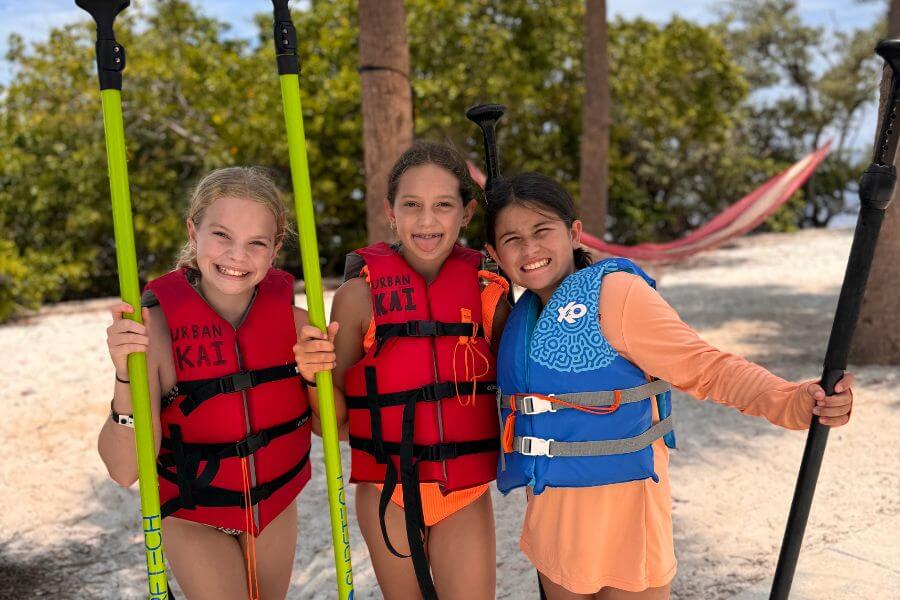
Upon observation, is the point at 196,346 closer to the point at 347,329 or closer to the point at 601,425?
the point at 347,329

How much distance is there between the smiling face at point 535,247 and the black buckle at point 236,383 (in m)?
0.82

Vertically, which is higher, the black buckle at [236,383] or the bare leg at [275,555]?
the black buckle at [236,383]

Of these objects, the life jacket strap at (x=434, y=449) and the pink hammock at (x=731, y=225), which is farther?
the pink hammock at (x=731, y=225)

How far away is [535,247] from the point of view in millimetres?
2271

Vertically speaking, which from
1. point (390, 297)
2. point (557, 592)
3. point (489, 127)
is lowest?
point (557, 592)

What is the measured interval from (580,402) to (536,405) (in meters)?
0.12

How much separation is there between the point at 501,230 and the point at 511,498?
2671 mm

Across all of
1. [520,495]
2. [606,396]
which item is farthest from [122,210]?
[520,495]

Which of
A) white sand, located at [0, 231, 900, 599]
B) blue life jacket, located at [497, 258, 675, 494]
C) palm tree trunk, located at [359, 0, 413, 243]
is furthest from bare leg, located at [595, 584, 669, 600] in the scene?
palm tree trunk, located at [359, 0, 413, 243]

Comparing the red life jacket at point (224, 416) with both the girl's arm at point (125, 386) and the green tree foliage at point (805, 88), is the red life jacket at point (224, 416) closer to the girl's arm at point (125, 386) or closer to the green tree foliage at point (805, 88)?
the girl's arm at point (125, 386)

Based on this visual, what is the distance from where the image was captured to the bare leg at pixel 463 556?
2312 mm

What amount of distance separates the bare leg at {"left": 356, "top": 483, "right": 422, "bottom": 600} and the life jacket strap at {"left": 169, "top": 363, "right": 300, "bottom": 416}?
0.47 meters

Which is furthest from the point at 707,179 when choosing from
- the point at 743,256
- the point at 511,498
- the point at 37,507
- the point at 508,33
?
the point at 37,507

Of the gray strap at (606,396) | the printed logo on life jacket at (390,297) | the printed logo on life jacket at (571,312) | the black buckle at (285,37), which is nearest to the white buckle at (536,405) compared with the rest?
the gray strap at (606,396)
